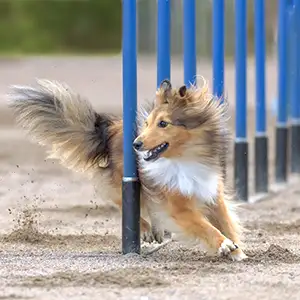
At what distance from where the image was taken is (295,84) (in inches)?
476

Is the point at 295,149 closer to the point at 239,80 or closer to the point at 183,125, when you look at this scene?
the point at 239,80

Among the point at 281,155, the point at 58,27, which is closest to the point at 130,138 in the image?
the point at 281,155

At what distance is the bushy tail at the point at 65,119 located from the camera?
22.7 ft

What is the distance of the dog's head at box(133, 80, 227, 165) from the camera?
243 inches

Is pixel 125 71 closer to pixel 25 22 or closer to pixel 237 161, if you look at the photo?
pixel 237 161

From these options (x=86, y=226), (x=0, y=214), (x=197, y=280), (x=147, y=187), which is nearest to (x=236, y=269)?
(x=197, y=280)

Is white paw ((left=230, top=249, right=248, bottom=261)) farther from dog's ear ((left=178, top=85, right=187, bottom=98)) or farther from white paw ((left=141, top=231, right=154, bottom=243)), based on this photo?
dog's ear ((left=178, top=85, right=187, bottom=98))

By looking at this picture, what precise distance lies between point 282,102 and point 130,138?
5.28 meters

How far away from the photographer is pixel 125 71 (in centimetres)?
644

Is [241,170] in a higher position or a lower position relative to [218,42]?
lower

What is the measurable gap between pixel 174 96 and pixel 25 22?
112 ft

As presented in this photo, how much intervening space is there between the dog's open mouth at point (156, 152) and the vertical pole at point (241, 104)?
329cm

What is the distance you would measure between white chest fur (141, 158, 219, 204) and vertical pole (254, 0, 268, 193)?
388 cm

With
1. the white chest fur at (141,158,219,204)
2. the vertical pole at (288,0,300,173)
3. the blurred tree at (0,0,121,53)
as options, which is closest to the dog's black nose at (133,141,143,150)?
the white chest fur at (141,158,219,204)
